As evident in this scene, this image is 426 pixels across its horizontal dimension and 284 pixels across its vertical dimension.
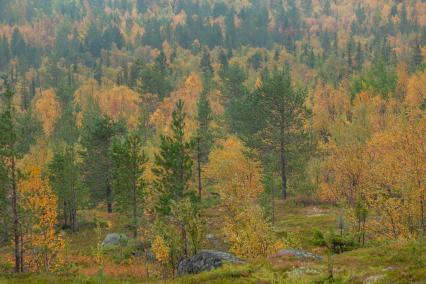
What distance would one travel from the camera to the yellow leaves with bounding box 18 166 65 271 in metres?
45.0

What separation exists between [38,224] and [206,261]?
21.5 m

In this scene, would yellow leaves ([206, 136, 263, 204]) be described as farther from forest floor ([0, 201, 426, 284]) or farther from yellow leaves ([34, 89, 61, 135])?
yellow leaves ([34, 89, 61, 135])

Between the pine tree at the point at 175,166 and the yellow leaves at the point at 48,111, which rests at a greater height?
the yellow leaves at the point at 48,111

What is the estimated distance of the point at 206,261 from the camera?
104ft

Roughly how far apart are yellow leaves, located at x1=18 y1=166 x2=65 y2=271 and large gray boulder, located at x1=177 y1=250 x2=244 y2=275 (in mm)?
16309

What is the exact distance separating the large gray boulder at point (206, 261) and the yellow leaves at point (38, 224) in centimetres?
1631

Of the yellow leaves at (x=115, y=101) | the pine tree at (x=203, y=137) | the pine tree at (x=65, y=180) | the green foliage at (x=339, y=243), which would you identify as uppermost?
the yellow leaves at (x=115, y=101)

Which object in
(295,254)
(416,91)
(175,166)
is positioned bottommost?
(295,254)

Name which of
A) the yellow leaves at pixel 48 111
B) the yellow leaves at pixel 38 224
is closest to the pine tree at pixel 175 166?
the yellow leaves at pixel 38 224

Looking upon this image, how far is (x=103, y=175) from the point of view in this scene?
75.3m

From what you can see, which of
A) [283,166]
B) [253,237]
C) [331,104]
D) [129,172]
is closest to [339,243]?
[253,237]

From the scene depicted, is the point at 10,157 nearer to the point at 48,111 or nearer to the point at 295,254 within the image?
the point at 295,254

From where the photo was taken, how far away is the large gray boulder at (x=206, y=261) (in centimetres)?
3075

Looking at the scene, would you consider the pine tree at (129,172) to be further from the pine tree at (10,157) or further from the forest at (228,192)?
the pine tree at (10,157)
